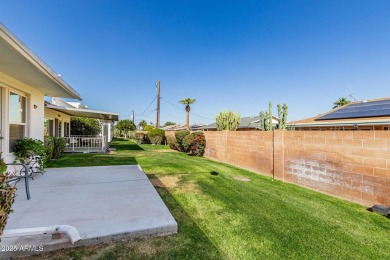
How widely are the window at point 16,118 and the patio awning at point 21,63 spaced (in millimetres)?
592

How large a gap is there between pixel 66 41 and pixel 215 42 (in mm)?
10245

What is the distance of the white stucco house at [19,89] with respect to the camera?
11.6ft

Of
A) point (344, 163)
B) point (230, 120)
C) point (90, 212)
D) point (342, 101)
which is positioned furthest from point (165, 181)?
point (342, 101)

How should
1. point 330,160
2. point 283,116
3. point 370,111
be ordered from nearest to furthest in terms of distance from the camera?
point 330,160 → point 283,116 → point 370,111

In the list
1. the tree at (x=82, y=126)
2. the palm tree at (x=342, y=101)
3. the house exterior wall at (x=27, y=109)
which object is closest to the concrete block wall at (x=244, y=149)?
the house exterior wall at (x=27, y=109)

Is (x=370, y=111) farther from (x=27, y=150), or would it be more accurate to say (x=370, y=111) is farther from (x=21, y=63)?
(x=27, y=150)

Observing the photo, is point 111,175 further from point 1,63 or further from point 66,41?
→ point 66,41

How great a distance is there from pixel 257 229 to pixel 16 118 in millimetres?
7147

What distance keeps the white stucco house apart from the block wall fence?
7.02m

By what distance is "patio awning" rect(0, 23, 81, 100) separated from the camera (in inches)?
122

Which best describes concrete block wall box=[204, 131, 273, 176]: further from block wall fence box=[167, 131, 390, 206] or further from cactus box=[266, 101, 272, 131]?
cactus box=[266, 101, 272, 131]

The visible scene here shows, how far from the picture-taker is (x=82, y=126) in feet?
61.1

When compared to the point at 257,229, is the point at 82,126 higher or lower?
higher

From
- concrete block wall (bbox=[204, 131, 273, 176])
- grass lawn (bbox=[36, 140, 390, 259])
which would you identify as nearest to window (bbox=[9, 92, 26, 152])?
grass lawn (bbox=[36, 140, 390, 259])
